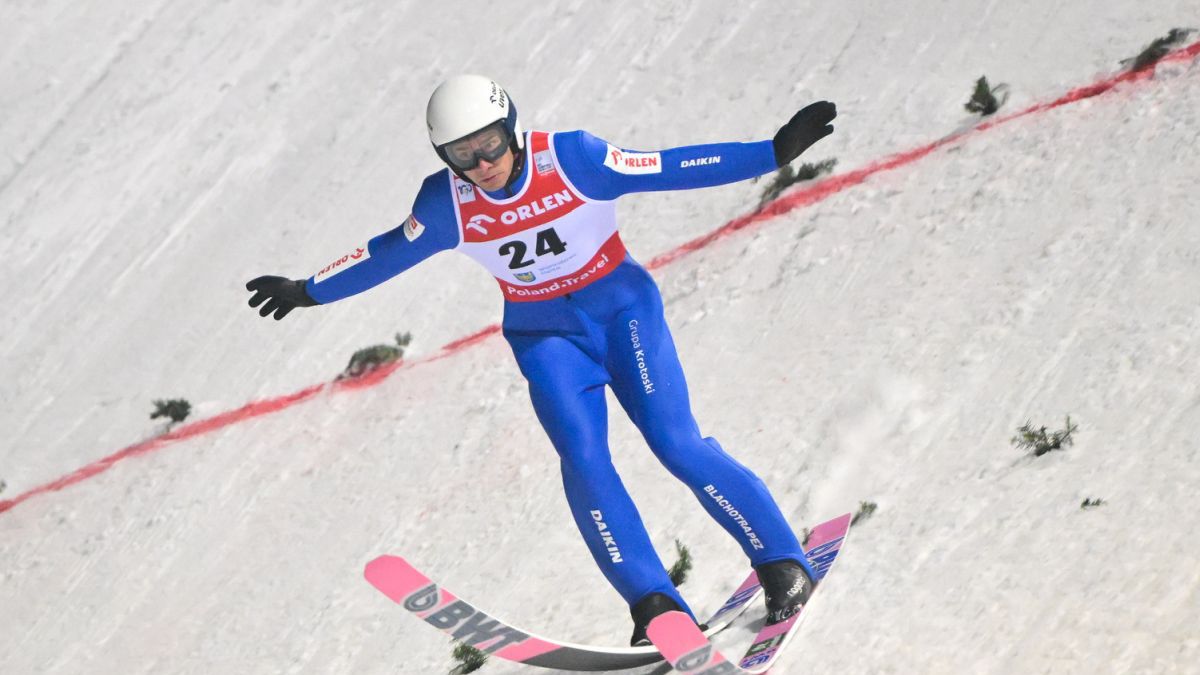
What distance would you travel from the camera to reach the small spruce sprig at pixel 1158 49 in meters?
8.98

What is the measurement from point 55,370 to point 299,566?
5.12 metres

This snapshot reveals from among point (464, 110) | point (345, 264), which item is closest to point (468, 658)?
point (345, 264)

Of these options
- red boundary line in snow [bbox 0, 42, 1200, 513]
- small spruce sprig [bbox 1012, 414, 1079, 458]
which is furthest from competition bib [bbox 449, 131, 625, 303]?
red boundary line in snow [bbox 0, 42, 1200, 513]

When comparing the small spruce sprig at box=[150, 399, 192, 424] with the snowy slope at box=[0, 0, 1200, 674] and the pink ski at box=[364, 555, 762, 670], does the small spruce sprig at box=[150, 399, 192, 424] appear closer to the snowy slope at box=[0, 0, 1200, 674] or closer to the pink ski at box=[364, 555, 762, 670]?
the snowy slope at box=[0, 0, 1200, 674]

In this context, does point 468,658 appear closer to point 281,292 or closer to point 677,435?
point 677,435

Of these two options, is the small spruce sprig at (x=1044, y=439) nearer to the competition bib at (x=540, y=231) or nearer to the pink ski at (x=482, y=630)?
the pink ski at (x=482, y=630)

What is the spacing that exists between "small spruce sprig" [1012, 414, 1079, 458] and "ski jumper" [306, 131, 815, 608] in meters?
1.15

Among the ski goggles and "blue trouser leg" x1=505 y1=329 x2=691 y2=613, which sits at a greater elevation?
the ski goggles

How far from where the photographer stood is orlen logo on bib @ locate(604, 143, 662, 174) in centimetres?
548

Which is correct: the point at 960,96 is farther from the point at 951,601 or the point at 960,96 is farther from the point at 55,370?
the point at 55,370

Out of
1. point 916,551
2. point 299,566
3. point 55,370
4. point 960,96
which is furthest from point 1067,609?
point 55,370

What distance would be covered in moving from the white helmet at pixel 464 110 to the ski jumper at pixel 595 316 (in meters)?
0.20

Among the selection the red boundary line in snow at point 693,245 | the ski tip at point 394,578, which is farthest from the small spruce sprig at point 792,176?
the ski tip at point 394,578

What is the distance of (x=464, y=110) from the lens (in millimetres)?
5293
